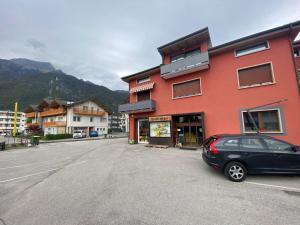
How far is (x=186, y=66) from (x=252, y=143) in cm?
980

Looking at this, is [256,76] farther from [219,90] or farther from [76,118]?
[76,118]

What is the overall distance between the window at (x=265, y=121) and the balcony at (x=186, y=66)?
17.6 feet

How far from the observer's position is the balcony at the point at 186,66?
1260 centimetres

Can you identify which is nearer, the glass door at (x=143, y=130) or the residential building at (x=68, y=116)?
the glass door at (x=143, y=130)

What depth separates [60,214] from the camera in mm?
3369

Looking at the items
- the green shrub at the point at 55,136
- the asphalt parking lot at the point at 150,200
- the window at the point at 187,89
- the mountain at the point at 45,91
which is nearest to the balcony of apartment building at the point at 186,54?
the window at the point at 187,89

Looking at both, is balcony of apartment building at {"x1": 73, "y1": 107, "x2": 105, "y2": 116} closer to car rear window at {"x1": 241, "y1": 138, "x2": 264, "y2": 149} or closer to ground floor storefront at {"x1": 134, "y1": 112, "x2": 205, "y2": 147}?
ground floor storefront at {"x1": 134, "y1": 112, "x2": 205, "y2": 147}

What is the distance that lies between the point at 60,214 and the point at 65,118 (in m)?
39.2

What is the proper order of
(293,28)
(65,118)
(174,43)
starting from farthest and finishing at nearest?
(65,118), (174,43), (293,28)

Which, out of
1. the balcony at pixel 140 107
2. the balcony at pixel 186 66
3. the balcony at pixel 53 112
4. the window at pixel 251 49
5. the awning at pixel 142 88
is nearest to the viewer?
the window at pixel 251 49

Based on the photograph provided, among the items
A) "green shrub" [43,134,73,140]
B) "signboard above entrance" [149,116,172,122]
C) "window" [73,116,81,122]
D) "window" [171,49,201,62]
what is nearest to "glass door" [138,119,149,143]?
"signboard above entrance" [149,116,172,122]

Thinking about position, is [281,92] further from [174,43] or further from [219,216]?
[219,216]

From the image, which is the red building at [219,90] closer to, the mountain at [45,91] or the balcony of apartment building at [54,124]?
the balcony of apartment building at [54,124]

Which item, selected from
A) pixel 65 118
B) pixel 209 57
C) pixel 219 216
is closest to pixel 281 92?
pixel 209 57
